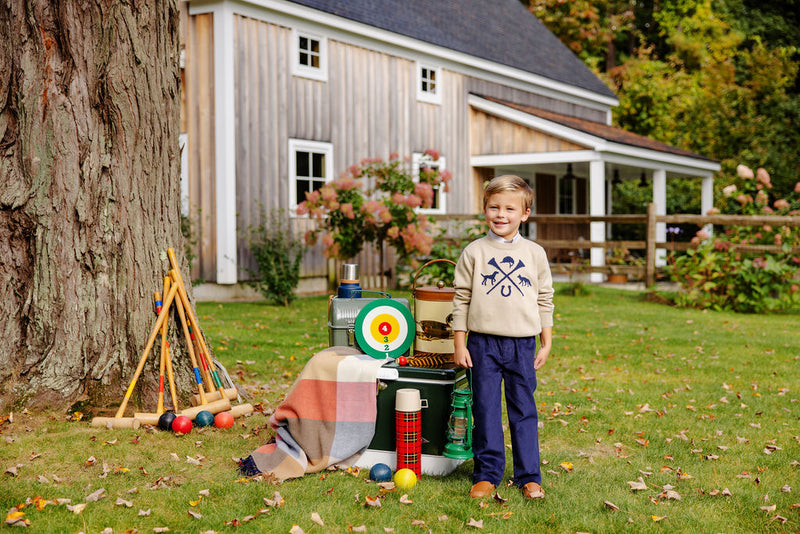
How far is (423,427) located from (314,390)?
1.90ft

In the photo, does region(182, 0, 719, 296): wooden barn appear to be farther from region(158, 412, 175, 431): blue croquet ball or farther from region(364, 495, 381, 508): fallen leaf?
region(364, 495, 381, 508): fallen leaf

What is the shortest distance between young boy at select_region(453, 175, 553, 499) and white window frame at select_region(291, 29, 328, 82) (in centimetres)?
955

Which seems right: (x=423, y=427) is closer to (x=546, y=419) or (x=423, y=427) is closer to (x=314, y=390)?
(x=314, y=390)

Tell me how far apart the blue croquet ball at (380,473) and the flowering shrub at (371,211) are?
764cm

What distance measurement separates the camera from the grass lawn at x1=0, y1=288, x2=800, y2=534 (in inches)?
131

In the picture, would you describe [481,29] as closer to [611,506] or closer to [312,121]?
[312,121]

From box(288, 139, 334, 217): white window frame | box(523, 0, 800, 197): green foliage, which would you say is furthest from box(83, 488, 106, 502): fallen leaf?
box(523, 0, 800, 197): green foliage

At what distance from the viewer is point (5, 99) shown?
4.52 meters

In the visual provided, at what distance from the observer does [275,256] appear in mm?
10961

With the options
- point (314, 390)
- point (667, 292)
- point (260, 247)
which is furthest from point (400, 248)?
point (314, 390)

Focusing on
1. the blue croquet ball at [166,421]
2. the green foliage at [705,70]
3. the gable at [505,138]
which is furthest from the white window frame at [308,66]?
the green foliage at [705,70]

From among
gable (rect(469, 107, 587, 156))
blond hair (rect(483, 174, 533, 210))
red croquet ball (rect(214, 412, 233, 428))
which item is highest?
gable (rect(469, 107, 587, 156))

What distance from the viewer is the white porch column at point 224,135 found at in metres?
11.5

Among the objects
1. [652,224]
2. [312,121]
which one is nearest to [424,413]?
[312,121]
